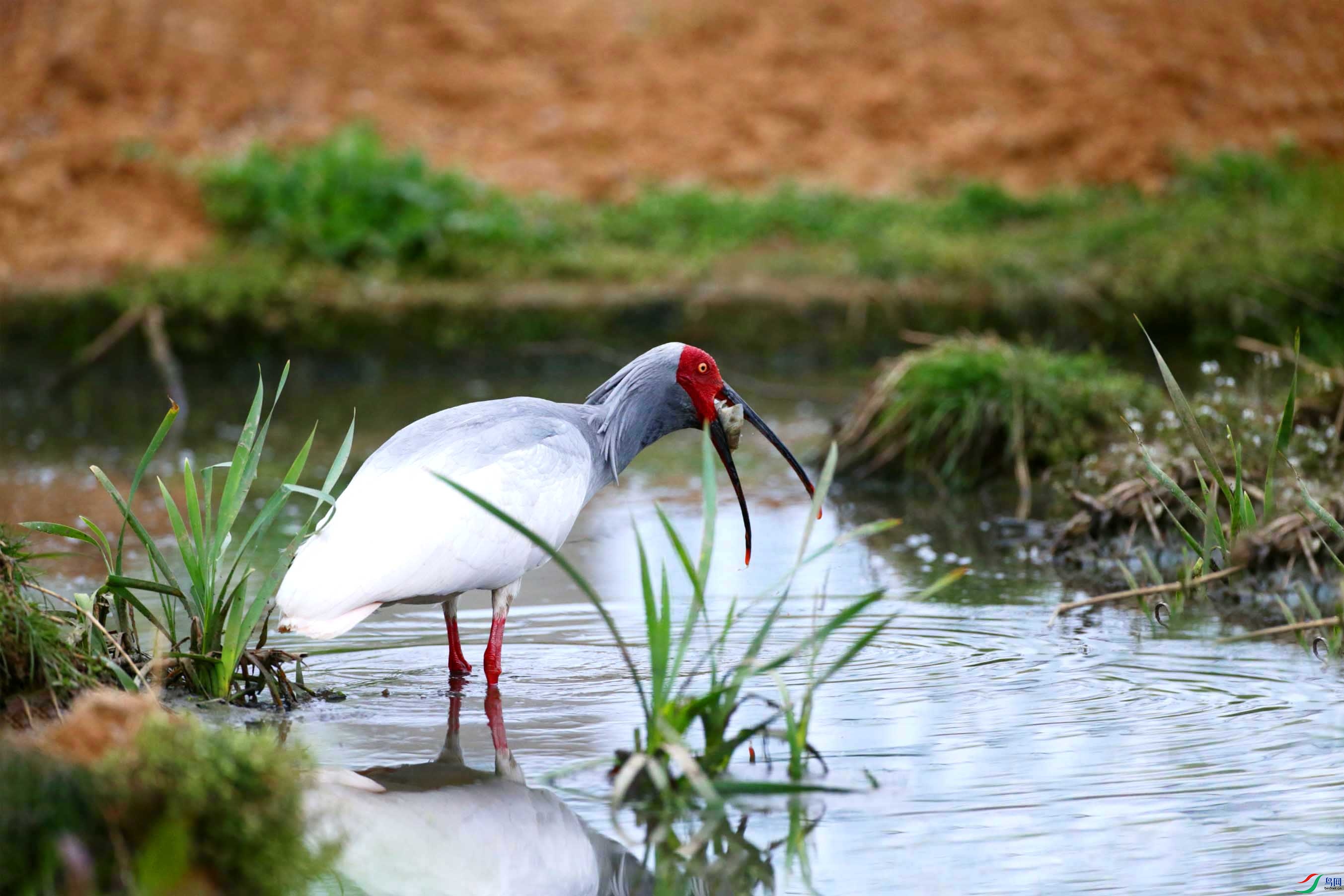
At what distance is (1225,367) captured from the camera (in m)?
10.3

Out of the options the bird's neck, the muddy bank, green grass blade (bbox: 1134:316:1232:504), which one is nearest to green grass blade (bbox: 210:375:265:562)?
the bird's neck

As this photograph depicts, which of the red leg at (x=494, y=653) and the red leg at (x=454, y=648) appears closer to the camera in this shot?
the red leg at (x=494, y=653)

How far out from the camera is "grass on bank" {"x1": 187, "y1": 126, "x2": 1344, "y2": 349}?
11367mm

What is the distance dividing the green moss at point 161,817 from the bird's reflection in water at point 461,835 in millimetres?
134

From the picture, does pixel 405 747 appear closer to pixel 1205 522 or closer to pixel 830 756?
pixel 830 756

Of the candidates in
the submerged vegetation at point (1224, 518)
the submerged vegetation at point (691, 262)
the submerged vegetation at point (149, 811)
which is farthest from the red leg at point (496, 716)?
the submerged vegetation at point (691, 262)

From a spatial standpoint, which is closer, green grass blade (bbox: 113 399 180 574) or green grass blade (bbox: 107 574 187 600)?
green grass blade (bbox: 113 399 180 574)

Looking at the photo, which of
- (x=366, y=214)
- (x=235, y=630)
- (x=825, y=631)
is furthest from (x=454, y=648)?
(x=366, y=214)

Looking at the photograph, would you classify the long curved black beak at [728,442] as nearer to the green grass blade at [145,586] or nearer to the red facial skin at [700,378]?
the red facial skin at [700,378]

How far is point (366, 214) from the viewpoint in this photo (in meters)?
12.5

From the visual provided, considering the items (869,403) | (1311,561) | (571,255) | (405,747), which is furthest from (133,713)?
(571,255)

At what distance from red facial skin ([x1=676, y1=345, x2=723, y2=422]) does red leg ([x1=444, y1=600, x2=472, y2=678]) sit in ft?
3.38

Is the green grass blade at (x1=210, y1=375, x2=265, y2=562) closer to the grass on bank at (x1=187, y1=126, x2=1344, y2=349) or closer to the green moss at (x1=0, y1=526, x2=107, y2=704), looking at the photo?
the green moss at (x1=0, y1=526, x2=107, y2=704)

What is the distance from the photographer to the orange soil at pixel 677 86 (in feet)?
46.5
